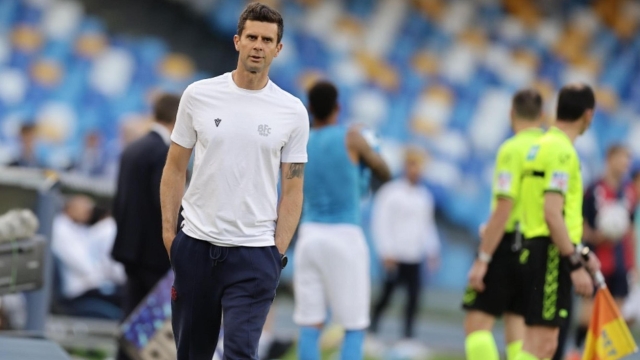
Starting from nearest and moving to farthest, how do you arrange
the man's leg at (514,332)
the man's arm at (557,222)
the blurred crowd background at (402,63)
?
the man's arm at (557,222)
the man's leg at (514,332)
the blurred crowd background at (402,63)

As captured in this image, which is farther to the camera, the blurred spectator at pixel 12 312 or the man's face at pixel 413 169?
the man's face at pixel 413 169

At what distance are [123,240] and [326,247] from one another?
1.37 metres

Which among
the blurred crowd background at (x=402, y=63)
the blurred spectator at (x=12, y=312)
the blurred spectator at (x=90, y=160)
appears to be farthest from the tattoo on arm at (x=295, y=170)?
the blurred crowd background at (x=402, y=63)

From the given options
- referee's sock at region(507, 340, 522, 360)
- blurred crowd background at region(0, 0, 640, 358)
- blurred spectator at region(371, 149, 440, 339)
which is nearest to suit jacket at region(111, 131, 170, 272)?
referee's sock at region(507, 340, 522, 360)

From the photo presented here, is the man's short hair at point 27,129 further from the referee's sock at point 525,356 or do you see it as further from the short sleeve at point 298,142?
the short sleeve at point 298,142

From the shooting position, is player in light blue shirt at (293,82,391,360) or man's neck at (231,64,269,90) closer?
man's neck at (231,64,269,90)

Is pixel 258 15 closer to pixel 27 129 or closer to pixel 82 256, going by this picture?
pixel 82 256

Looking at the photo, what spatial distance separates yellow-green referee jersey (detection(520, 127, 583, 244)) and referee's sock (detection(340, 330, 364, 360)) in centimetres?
153

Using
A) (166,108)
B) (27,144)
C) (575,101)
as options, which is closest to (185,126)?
(575,101)

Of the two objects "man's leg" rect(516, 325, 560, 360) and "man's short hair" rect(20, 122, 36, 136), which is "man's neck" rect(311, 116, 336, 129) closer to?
"man's leg" rect(516, 325, 560, 360)

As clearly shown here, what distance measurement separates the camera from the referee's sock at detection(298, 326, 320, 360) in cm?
847

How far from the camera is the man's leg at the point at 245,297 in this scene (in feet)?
17.4

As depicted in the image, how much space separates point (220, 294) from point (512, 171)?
269 cm

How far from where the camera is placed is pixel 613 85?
65.4ft
